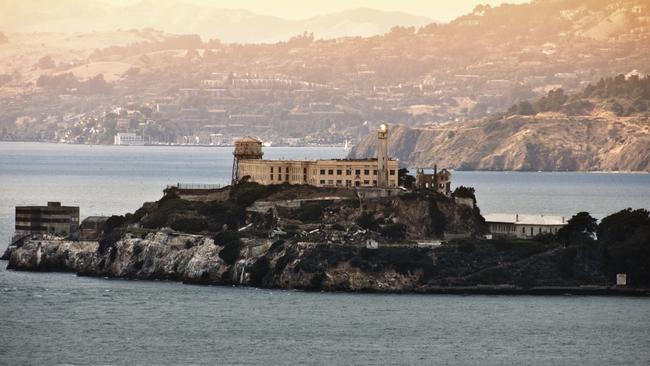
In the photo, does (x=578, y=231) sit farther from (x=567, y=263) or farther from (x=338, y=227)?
(x=338, y=227)

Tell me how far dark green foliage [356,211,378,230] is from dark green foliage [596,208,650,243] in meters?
11.5

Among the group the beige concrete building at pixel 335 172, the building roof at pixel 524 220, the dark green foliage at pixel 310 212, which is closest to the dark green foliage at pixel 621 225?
the building roof at pixel 524 220

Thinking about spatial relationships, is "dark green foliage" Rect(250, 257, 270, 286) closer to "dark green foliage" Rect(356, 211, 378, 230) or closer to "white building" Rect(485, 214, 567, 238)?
"dark green foliage" Rect(356, 211, 378, 230)

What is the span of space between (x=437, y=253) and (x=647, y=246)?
10.1 metres

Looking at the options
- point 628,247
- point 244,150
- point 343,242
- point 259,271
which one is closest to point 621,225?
point 628,247

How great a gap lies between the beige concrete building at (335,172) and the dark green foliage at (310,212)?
16.7 feet

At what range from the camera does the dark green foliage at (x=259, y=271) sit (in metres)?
94.4

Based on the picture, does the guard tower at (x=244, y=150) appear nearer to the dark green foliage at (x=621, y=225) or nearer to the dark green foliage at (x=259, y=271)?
the dark green foliage at (x=259, y=271)

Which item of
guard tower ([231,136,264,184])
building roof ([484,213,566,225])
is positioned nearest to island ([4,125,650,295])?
building roof ([484,213,566,225])

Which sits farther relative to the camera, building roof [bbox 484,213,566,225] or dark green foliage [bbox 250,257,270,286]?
building roof [bbox 484,213,566,225]

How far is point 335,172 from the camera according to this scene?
108 m

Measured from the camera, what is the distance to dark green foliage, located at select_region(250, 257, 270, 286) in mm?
94375

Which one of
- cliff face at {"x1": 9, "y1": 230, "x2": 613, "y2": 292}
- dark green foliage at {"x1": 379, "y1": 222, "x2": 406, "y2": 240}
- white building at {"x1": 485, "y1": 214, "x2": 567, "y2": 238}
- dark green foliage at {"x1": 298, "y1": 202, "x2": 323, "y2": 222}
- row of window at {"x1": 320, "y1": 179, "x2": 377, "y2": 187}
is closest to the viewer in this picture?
cliff face at {"x1": 9, "y1": 230, "x2": 613, "y2": 292}

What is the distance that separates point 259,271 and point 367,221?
8152mm
